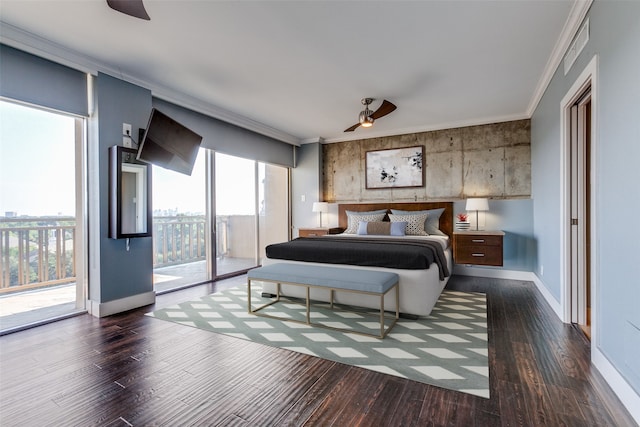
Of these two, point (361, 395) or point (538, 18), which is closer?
point (361, 395)

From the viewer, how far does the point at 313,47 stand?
287 cm

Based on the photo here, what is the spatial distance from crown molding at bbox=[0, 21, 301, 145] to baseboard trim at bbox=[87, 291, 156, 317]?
2.43m

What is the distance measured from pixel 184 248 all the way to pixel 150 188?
1689 mm

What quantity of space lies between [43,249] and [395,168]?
5.44 metres

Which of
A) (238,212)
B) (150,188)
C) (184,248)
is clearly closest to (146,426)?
(150,188)

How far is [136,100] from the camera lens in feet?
11.7

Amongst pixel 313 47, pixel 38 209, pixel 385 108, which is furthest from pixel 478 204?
pixel 38 209

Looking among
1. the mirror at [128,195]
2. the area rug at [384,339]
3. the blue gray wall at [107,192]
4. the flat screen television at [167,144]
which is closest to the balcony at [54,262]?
the blue gray wall at [107,192]

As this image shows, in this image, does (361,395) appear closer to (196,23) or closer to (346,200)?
(196,23)

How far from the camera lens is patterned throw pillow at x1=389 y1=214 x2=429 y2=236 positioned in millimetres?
4977

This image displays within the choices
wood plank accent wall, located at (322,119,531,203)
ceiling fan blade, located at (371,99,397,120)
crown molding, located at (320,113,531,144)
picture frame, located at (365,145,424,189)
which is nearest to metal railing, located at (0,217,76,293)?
ceiling fan blade, located at (371,99,397,120)

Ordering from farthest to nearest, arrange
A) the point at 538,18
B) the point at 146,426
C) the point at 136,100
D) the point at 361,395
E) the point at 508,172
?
1. the point at 508,172
2. the point at 136,100
3. the point at 538,18
4. the point at 361,395
5. the point at 146,426

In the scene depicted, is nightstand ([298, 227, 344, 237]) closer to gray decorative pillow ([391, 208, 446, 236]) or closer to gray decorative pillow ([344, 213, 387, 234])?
gray decorative pillow ([344, 213, 387, 234])

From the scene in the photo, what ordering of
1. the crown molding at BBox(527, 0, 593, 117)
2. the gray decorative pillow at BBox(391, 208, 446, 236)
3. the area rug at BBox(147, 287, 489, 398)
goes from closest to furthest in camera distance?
the area rug at BBox(147, 287, 489, 398), the crown molding at BBox(527, 0, 593, 117), the gray decorative pillow at BBox(391, 208, 446, 236)
